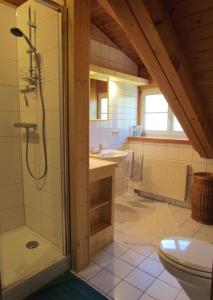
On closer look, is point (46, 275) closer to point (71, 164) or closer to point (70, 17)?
point (71, 164)

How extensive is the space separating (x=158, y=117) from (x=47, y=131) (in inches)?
91.5

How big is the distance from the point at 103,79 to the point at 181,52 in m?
1.55

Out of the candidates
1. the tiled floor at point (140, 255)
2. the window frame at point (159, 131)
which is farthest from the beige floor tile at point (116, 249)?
the window frame at point (159, 131)

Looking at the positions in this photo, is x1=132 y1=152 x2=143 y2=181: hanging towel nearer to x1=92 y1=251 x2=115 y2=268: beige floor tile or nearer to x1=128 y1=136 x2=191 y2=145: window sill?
x1=128 y1=136 x2=191 y2=145: window sill

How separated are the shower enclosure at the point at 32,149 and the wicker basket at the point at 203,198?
5.74 feet

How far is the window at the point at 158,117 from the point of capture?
364 cm

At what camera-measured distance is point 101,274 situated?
1.86 m

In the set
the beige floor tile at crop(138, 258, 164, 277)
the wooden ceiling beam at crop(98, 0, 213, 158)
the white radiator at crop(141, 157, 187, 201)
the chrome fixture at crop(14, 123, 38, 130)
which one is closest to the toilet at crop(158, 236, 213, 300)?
the beige floor tile at crop(138, 258, 164, 277)

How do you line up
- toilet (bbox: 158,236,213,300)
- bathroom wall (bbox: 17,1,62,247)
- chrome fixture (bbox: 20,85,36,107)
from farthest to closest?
1. chrome fixture (bbox: 20,85,36,107)
2. bathroom wall (bbox: 17,1,62,247)
3. toilet (bbox: 158,236,213,300)

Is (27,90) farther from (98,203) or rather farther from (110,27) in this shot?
(110,27)

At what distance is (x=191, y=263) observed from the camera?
1279 millimetres

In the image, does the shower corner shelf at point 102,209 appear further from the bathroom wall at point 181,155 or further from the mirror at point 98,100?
the bathroom wall at point 181,155

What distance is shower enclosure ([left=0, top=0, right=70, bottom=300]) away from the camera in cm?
178

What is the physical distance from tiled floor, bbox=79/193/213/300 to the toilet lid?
49 centimetres
